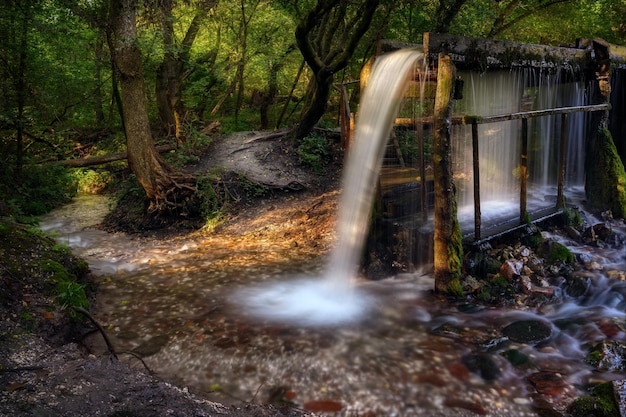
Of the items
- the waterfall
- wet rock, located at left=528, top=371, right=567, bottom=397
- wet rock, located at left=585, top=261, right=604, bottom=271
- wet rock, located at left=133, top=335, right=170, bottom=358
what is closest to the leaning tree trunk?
the waterfall

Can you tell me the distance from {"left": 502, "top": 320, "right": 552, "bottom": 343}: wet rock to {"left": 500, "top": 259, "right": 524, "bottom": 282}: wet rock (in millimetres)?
1214

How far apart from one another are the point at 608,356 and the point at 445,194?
3.02 meters

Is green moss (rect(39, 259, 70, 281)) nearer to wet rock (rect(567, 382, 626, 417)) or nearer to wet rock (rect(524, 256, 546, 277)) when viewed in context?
wet rock (rect(567, 382, 626, 417))

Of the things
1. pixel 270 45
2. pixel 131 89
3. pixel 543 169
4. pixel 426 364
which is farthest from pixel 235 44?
pixel 426 364

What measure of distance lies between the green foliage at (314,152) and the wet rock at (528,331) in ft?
30.8

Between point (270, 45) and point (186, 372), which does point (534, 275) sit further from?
point (270, 45)

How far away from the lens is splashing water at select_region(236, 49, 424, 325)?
287 inches

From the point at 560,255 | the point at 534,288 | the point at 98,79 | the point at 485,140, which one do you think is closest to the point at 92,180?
the point at 98,79

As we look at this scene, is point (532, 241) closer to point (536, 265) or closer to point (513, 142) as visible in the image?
point (536, 265)

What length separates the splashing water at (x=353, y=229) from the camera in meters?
7.29

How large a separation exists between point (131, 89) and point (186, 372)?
837 centimetres

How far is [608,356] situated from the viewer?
567cm

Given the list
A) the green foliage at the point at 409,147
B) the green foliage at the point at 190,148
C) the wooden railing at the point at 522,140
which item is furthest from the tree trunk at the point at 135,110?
the wooden railing at the point at 522,140

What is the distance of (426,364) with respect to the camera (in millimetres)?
5605
